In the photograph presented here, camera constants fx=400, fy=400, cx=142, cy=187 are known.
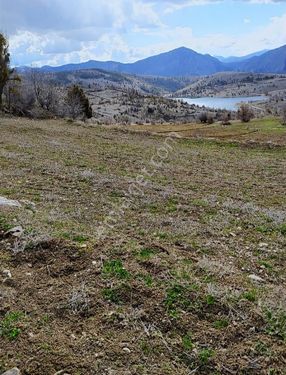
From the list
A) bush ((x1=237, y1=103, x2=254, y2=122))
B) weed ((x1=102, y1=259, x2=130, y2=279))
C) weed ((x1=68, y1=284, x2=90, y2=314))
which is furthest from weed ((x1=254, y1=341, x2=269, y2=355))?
bush ((x1=237, y1=103, x2=254, y2=122))

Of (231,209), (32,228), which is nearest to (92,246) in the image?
(32,228)

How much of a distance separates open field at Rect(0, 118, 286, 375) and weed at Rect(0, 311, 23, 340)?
15mm

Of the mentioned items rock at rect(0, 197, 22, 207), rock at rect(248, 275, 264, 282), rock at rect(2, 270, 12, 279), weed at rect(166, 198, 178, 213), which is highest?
rock at rect(0, 197, 22, 207)

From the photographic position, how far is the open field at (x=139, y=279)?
4898mm

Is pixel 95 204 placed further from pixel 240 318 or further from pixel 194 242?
pixel 240 318

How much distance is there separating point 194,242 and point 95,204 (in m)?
3.54

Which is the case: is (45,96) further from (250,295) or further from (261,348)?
(261,348)

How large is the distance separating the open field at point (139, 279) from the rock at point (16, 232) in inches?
4.3

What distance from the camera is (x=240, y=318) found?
217 inches

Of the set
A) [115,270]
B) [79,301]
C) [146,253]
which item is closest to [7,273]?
[79,301]

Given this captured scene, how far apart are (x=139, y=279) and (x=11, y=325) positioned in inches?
77.9

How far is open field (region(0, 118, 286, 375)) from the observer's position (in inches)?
193

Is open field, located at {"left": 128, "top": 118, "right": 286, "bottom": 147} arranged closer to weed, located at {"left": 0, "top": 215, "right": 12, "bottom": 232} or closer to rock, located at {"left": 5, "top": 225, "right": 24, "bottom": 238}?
weed, located at {"left": 0, "top": 215, "right": 12, "bottom": 232}

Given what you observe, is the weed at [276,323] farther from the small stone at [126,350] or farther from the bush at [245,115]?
the bush at [245,115]
